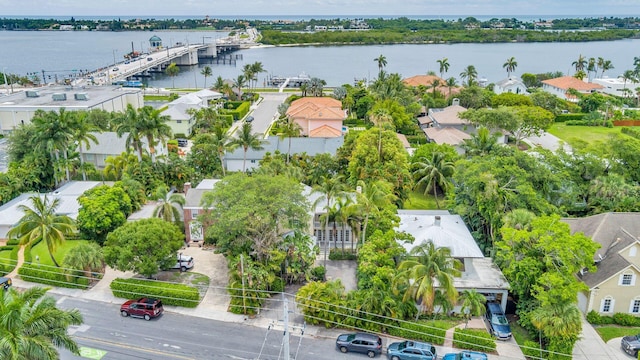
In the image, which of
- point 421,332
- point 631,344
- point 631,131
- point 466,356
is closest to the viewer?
point 466,356

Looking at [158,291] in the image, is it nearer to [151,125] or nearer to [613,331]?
[151,125]

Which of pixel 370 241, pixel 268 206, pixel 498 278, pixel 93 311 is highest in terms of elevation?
pixel 268 206

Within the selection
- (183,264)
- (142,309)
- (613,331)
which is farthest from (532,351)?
(183,264)

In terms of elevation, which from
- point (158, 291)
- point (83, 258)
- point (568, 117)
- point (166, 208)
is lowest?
point (158, 291)

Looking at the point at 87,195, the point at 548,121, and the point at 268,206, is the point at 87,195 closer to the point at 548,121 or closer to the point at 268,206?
the point at 268,206

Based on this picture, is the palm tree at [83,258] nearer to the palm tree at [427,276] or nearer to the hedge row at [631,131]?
the palm tree at [427,276]

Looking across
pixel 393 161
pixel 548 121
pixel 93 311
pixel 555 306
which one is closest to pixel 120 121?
pixel 93 311

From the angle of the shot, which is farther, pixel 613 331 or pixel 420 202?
pixel 420 202
